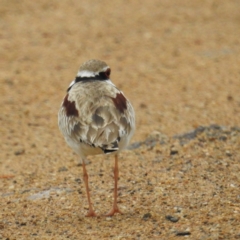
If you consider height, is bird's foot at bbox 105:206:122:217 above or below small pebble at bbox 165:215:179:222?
above

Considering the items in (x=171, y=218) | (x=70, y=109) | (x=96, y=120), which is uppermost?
(x=70, y=109)

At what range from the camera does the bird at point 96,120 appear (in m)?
5.83

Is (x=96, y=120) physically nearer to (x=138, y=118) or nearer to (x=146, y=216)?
(x=146, y=216)

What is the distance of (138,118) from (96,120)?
3697mm

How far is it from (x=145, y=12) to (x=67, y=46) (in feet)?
8.43

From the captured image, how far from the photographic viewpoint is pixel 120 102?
6.29 m

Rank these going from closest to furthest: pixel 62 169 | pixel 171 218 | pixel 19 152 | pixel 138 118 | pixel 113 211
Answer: pixel 171 218, pixel 113 211, pixel 62 169, pixel 19 152, pixel 138 118

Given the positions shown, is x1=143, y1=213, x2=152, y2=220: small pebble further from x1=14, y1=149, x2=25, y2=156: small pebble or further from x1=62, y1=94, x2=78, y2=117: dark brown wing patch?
x1=14, y1=149, x2=25, y2=156: small pebble

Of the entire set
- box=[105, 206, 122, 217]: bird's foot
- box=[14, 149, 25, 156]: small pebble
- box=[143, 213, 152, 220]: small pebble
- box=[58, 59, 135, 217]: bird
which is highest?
box=[14, 149, 25, 156]: small pebble

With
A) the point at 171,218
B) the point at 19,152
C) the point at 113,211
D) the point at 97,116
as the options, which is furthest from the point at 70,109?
the point at 19,152

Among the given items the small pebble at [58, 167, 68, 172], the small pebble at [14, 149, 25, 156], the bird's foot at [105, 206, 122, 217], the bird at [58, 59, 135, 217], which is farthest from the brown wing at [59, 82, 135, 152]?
the small pebble at [14, 149, 25, 156]

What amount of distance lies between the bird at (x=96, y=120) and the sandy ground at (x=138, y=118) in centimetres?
56

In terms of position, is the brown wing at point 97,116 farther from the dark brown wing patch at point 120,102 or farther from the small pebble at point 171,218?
the small pebble at point 171,218

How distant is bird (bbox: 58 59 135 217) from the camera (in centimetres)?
583
